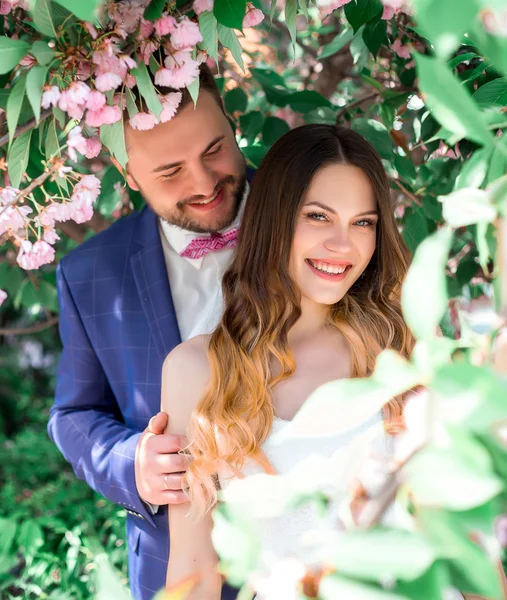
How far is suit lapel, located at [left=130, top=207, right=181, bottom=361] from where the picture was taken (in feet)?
6.37

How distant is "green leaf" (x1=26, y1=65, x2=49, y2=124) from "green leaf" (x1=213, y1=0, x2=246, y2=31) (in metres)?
0.31

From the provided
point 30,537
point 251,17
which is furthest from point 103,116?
point 30,537

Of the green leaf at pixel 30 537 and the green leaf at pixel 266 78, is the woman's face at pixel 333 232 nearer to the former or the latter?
the green leaf at pixel 266 78

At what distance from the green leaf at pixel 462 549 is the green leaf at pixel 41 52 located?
0.95 meters

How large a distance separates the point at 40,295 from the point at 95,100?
58.7 inches

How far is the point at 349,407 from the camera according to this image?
1.67ft

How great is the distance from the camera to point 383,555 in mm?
469

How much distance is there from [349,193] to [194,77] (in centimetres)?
45

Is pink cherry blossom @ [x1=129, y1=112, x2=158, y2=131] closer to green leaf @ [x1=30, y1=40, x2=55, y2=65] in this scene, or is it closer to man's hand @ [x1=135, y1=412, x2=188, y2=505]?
green leaf @ [x1=30, y1=40, x2=55, y2=65]

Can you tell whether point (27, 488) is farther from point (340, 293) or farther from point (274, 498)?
point (274, 498)

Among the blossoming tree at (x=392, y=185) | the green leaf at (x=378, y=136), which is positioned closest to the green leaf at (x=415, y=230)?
the blossoming tree at (x=392, y=185)

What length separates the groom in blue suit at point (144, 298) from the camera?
1853 millimetres

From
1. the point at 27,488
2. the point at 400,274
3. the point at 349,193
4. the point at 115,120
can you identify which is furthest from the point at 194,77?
the point at 27,488

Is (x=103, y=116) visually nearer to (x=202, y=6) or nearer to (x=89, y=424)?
(x=202, y=6)
